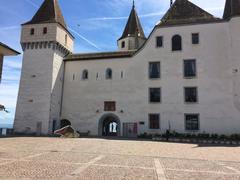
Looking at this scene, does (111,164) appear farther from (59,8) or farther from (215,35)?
(59,8)

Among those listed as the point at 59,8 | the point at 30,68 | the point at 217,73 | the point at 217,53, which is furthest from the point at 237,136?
the point at 59,8

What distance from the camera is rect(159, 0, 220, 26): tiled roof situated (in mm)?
29734

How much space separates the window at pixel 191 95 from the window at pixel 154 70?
3784 millimetres

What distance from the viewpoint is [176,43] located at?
98.3 ft

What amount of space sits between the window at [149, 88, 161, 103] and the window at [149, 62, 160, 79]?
1.55 m

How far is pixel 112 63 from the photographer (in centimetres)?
3209

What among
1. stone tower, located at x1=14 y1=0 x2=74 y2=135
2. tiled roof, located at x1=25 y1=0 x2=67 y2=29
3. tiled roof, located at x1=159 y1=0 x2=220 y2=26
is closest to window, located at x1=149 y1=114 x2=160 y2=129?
tiled roof, located at x1=159 y1=0 x2=220 y2=26

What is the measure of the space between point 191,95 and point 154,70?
5.17 metres

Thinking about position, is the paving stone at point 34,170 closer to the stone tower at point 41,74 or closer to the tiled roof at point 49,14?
the stone tower at point 41,74

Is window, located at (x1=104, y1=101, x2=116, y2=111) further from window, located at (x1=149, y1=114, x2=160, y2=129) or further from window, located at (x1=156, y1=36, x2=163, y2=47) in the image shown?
window, located at (x1=156, y1=36, x2=163, y2=47)

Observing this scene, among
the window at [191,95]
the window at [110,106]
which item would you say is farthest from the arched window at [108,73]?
the window at [191,95]

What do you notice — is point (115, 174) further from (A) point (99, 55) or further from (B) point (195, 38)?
(A) point (99, 55)

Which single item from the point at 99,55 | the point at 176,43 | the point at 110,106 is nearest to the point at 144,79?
the point at 110,106

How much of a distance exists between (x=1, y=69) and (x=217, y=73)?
72.4 ft
